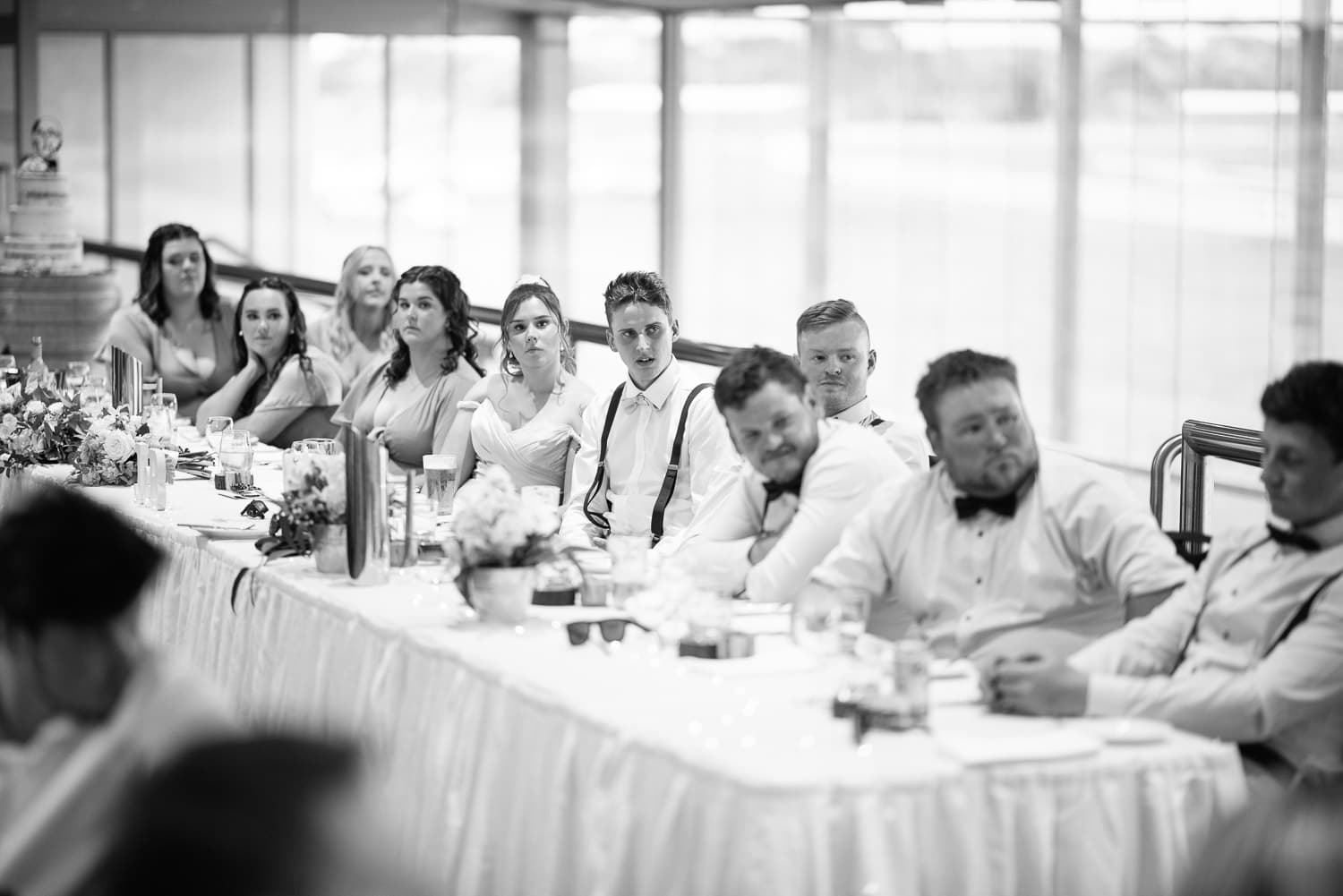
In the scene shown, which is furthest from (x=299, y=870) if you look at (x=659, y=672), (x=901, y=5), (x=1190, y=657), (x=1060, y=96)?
(x=901, y=5)

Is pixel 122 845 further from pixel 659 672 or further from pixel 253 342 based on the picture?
pixel 253 342

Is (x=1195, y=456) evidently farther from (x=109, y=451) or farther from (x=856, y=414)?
(x=109, y=451)

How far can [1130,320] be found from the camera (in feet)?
35.2

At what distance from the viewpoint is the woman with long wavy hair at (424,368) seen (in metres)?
6.01

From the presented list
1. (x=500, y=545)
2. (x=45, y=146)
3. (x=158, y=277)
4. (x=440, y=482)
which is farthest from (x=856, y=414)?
(x=45, y=146)

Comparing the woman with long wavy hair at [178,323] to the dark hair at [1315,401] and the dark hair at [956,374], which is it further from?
the dark hair at [1315,401]

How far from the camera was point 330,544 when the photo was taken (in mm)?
3930

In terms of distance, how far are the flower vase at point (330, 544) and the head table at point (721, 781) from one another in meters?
0.36

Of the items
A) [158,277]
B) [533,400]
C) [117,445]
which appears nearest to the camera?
[117,445]

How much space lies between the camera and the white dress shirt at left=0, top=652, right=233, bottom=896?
2146mm

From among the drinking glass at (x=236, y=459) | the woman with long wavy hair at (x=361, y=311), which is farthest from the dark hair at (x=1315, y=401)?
the woman with long wavy hair at (x=361, y=311)

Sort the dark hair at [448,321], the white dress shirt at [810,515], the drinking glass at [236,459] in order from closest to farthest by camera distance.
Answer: the white dress shirt at [810,515], the drinking glass at [236,459], the dark hair at [448,321]

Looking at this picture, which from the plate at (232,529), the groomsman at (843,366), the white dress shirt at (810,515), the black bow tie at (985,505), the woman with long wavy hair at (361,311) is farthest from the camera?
the woman with long wavy hair at (361,311)

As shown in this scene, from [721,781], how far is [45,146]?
8.67 metres
